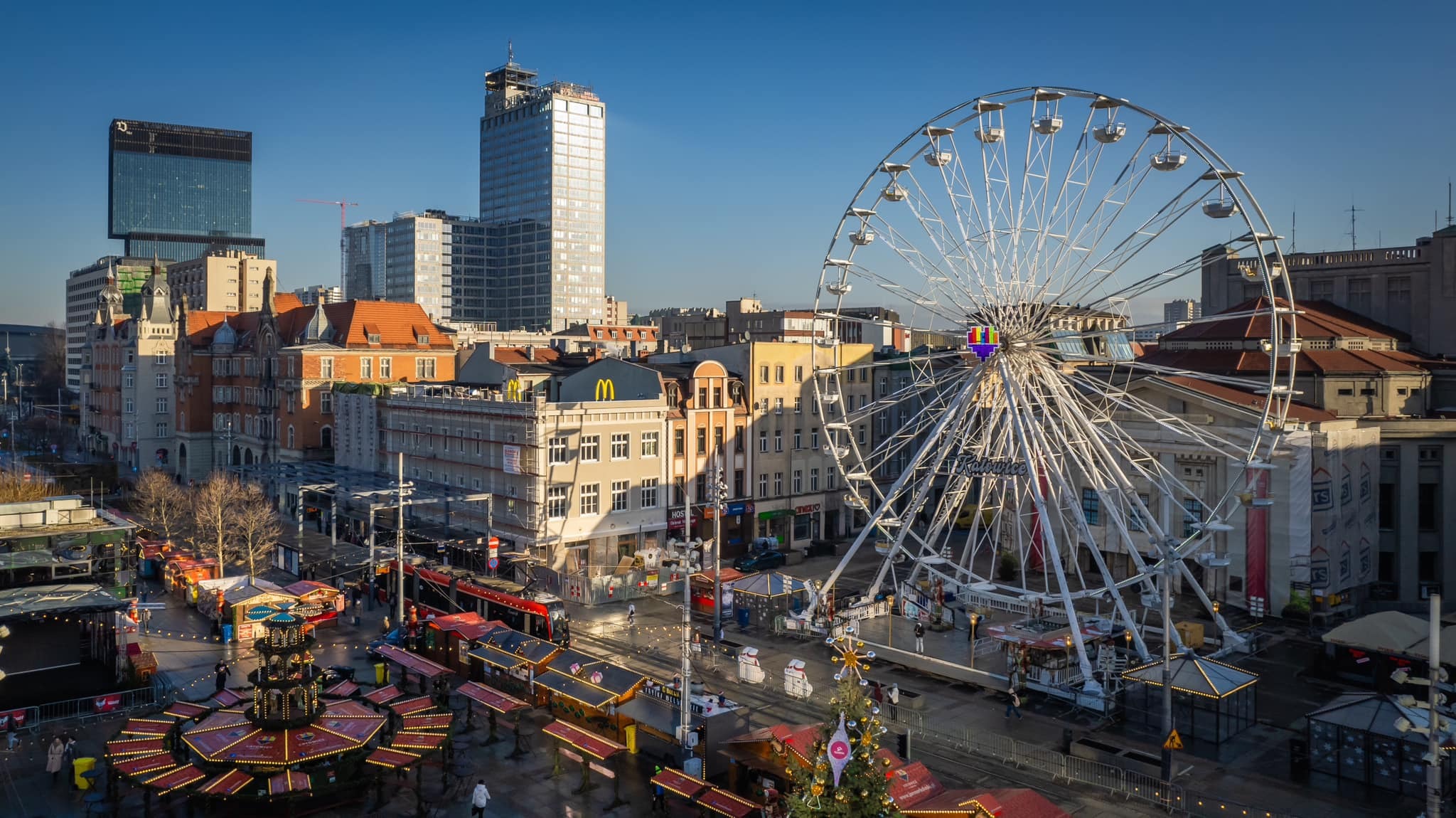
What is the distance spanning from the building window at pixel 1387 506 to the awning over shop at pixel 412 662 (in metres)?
46.3

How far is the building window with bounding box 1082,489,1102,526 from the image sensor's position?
57719 mm

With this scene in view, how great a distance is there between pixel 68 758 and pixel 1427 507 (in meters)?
59.2

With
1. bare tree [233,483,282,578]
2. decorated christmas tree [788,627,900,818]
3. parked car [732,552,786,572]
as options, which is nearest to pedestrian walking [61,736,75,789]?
bare tree [233,483,282,578]

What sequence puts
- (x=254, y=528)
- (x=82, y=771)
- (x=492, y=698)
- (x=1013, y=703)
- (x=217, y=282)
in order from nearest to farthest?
(x=82, y=771)
(x=492, y=698)
(x=1013, y=703)
(x=254, y=528)
(x=217, y=282)

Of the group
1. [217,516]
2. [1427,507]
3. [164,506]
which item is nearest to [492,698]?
[217,516]

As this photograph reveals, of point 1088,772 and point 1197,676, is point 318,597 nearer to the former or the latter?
point 1088,772

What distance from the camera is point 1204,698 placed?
Answer: 35.4 m

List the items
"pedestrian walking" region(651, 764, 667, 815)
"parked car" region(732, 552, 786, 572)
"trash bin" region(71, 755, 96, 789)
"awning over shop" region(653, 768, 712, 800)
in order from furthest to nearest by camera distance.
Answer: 1. "parked car" region(732, 552, 786, 572)
2. "trash bin" region(71, 755, 96, 789)
3. "pedestrian walking" region(651, 764, 667, 815)
4. "awning over shop" region(653, 768, 712, 800)

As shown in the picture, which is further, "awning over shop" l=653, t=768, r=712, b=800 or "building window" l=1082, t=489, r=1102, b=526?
"building window" l=1082, t=489, r=1102, b=526

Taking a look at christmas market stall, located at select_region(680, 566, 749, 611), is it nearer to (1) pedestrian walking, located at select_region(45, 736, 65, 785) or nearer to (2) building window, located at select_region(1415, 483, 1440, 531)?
(1) pedestrian walking, located at select_region(45, 736, 65, 785)

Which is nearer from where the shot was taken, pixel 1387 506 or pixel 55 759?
pixel 55 759

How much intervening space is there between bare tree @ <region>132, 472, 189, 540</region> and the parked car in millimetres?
34033

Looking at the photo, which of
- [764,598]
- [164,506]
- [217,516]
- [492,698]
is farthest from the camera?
[164,506]

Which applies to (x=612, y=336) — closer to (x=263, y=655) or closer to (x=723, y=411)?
(x=723, y=411)
